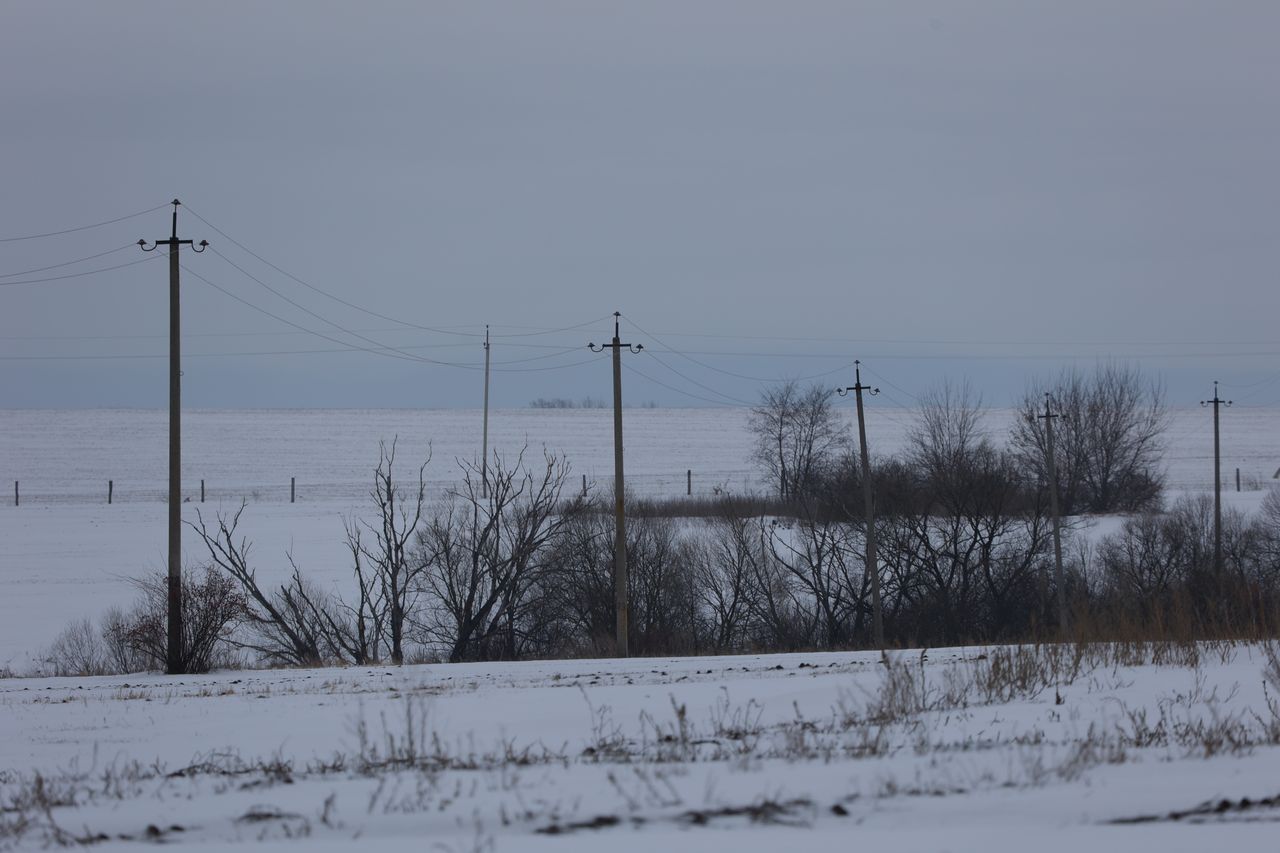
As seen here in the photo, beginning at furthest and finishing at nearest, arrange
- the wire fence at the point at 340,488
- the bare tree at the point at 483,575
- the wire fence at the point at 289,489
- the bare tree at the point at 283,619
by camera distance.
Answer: the wire fence at the point at 340,488
the wire fence at the point at 289,489
the bare tree at the point at 483,575
the bare tree at the point at 283,619

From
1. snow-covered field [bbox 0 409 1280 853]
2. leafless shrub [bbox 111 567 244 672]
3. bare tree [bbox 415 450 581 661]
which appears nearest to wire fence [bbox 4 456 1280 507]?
bare tree [bbox 415 450 581 661]

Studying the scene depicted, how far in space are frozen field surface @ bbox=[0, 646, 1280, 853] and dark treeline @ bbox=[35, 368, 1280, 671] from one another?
19379 mm

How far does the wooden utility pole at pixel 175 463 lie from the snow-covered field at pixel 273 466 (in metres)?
9.02

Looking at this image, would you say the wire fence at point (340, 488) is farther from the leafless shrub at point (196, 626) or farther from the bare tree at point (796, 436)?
the leafless shrub at point (196, 626)

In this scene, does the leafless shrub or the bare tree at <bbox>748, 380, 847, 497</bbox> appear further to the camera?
the bare tree at <bbox>748, 380, 847, 497</bbox>

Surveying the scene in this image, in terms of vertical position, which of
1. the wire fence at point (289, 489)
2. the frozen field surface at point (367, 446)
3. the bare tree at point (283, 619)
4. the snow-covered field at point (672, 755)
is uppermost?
the frozen field surface at point (367, 446)

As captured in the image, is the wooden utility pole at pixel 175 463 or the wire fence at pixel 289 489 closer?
the wooden utility pole at pixel 175 463

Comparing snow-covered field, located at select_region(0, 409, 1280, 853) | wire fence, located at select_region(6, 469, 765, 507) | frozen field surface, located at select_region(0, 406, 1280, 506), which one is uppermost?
frozen field surface, located at select_region(0, 406, 1280, 506)

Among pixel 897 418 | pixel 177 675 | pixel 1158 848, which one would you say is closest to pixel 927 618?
pixel 177 675

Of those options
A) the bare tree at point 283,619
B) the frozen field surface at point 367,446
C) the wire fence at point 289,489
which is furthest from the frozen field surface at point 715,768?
the frozen field surface at point 367,446

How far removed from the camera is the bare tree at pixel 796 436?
200 feet

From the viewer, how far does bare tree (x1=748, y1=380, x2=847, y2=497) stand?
200 ft

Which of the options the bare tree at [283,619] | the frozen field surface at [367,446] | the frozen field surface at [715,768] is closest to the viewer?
the frozen field surface at [715,768]

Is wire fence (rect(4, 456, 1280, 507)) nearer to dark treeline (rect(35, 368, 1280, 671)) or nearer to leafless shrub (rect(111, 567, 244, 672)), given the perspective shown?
dark treeline (rect(35, 368, 1280, 671))
